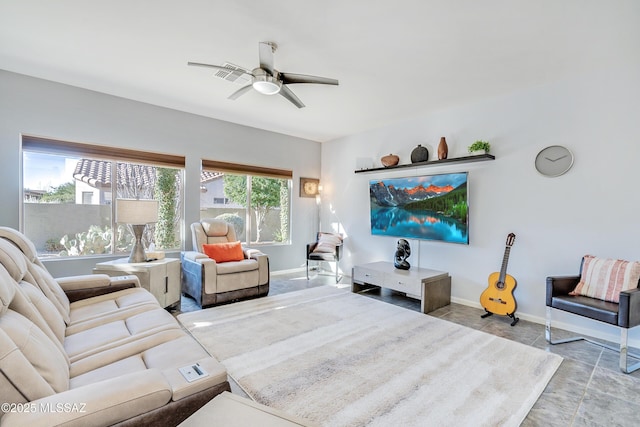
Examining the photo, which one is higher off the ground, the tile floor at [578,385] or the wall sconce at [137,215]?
the wall sconce at [137,215]

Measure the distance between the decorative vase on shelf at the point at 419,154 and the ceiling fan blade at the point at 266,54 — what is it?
2531 millimetres

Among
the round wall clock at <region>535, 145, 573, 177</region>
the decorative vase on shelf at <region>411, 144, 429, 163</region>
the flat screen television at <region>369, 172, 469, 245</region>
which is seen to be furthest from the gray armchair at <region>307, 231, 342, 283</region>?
the round wall clock at <region>535, 145, 573, 177</region>

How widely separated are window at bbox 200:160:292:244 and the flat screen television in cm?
178

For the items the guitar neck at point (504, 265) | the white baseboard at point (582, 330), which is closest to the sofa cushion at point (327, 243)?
the guitar neck at point (504, 265)

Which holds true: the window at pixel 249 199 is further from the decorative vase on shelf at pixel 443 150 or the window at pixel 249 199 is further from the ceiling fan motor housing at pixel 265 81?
the decorative vase on shelf at pixel 443 150

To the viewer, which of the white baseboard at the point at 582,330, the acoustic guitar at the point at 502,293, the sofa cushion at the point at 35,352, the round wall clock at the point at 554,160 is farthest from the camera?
the acoustic guitar at the point at 502,293

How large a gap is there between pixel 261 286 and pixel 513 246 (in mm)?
3231

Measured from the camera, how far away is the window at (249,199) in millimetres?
4883

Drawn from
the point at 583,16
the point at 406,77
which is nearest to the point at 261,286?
the point at 406,77

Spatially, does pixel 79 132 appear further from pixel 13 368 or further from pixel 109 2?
pixel 13 368

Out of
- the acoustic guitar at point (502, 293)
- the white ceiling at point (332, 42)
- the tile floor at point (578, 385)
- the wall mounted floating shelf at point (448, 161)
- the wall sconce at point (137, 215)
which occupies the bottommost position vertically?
the tile floor at point (578, 385)

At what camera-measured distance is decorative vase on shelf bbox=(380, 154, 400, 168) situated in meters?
4.65

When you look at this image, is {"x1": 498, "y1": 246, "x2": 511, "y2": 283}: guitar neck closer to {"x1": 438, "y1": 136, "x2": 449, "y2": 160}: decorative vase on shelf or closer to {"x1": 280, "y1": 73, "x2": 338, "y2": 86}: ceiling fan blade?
{"x1": 438, "y1": 136, "x2": 449, "y2": 160}: decorative vase on shelf

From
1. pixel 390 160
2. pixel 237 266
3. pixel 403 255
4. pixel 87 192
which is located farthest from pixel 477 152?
pixel 87 192
